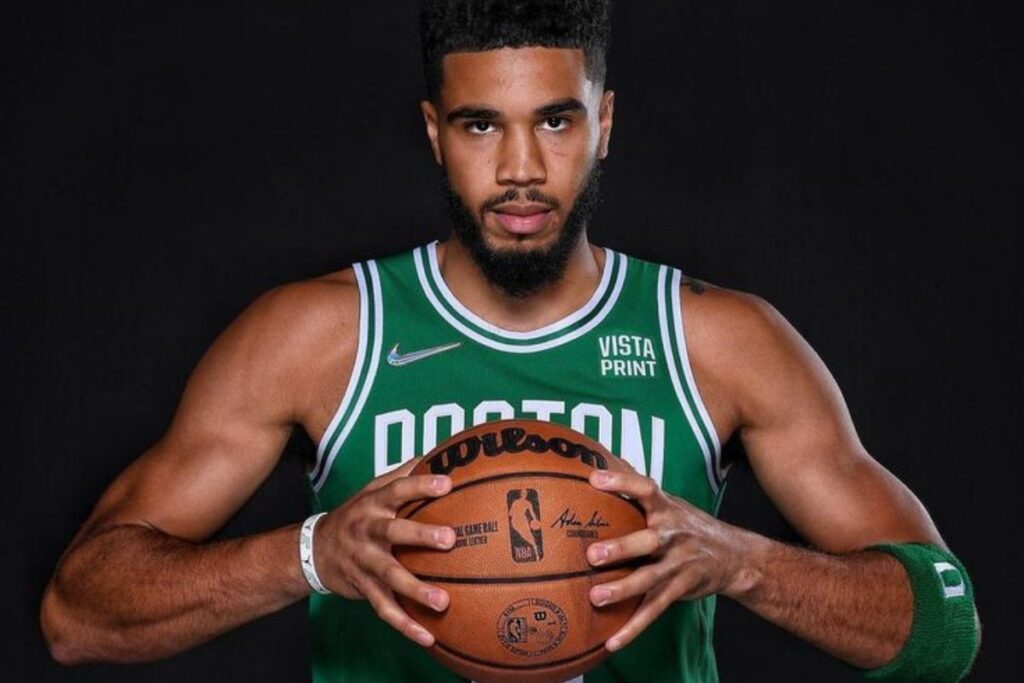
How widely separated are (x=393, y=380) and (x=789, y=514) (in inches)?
27.2

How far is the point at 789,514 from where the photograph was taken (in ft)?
9.78

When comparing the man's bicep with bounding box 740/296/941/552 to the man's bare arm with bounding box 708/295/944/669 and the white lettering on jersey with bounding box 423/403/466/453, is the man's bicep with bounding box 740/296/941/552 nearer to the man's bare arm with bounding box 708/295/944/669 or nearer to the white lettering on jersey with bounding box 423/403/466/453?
the man's bare arm with bounding box 708/295/944/669

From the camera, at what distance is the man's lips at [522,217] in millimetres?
2820

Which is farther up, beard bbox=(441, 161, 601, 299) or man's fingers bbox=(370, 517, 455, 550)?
beard bbox=(441, 161, 601, 299)

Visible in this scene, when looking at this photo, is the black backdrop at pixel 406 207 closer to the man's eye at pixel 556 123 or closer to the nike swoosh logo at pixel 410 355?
the nike swoosh logo at pixel 410 355

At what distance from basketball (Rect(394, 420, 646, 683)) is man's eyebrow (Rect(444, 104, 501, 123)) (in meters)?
0.66

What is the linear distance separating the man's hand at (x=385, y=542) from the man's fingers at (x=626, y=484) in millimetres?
190

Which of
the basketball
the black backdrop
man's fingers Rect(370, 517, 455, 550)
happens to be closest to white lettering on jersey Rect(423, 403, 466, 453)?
the basketball

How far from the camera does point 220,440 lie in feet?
9.64

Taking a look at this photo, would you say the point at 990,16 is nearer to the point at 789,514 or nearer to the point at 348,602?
the point at 789,514

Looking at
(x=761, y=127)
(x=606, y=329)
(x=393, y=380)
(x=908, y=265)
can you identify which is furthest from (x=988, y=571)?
(x=393, y=380)

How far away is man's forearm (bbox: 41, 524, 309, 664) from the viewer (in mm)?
2541

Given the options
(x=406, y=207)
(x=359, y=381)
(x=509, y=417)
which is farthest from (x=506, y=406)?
(x=406, y=207)

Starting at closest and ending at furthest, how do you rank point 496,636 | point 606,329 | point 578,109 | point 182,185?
point 496,636 → point 578,109 → point 606,329 → point 182,185
